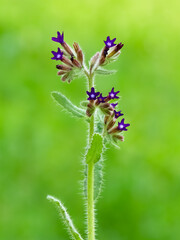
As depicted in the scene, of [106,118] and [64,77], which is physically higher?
[64,77]

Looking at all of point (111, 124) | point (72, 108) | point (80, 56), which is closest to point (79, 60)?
point (80, 56)

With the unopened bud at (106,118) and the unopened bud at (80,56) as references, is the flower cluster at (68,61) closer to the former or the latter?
the unopened bud at (80,56)

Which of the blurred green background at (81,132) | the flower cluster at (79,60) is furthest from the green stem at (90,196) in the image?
the blurred green background at (81,132)

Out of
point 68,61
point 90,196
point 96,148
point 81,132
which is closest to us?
point 96,148

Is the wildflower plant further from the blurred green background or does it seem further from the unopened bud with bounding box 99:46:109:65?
the blurred green background

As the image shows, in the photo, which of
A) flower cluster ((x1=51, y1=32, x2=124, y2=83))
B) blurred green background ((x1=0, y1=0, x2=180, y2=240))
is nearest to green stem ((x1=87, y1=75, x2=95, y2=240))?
flower cluster ((x1=51, y1=32, x2=124, y2=83))

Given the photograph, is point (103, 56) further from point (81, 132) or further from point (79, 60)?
point (81, 132)

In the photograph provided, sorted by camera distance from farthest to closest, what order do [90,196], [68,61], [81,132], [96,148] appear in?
[81,132], [68,61], [90,196], [96,148]
